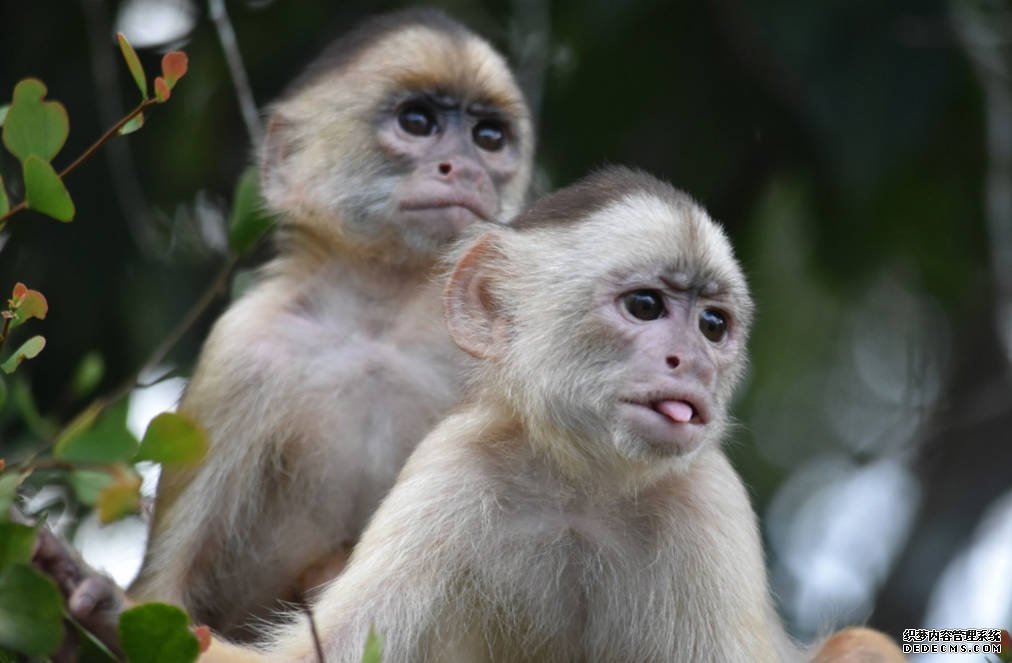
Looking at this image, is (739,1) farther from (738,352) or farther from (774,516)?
(738,352)

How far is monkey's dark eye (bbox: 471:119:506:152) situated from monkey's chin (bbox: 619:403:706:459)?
1.97 meters

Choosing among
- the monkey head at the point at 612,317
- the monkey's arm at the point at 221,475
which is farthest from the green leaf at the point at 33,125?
the monkey's arm at the point at 221,475

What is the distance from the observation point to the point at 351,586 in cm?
461

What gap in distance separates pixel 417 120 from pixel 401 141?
0.41 feet

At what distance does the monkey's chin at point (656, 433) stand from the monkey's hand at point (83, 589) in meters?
1.57

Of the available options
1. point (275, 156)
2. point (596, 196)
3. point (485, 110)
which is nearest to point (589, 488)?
point (596, 196)

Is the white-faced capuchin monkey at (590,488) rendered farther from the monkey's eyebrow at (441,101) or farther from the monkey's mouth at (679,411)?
the monkey's eyebrow at (441,101)

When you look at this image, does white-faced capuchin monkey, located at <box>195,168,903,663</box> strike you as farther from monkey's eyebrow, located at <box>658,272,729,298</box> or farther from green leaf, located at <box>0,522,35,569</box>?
green leaf, located at <box>0,522,35,569</box>

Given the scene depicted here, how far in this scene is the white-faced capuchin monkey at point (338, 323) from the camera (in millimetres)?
5672

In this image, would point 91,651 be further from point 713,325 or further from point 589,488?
point 713,325

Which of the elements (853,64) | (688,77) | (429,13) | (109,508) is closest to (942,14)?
(853,64)

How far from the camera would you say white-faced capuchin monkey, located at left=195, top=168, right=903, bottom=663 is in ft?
15.1

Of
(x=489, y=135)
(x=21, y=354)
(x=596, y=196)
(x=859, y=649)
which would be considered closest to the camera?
(x=21, y=354)

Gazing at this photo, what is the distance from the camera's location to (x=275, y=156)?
21.5 feet
